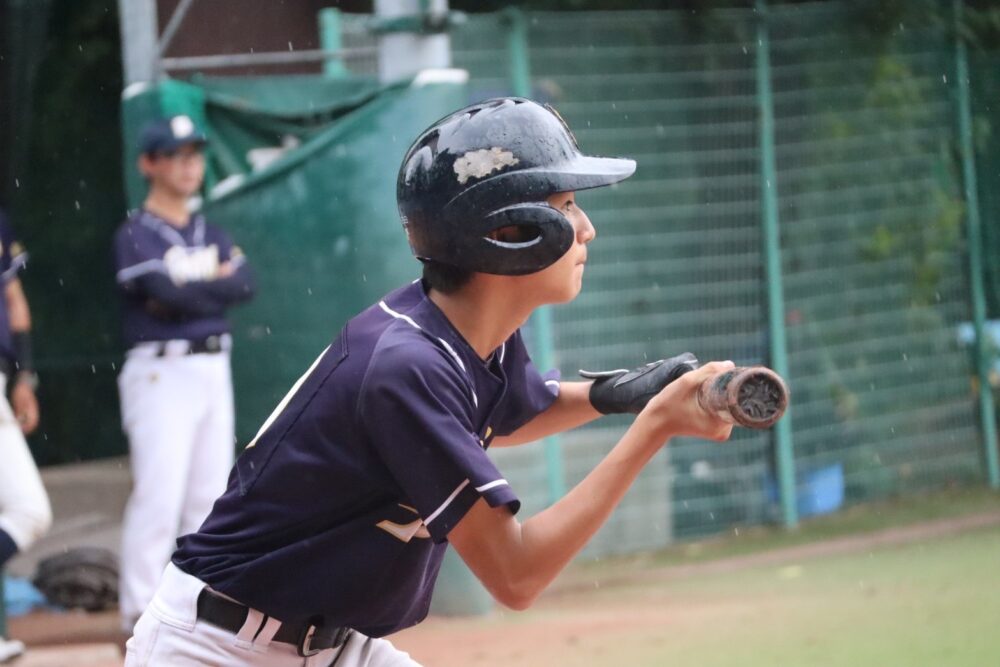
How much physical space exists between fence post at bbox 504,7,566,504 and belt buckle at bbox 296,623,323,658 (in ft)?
16.3

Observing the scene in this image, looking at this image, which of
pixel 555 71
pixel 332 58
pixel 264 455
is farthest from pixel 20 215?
pixel 264 455

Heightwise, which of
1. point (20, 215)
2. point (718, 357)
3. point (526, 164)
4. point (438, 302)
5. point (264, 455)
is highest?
point (526, 164)

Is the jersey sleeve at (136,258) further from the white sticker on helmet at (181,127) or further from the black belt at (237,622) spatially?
the black belt at (237,622)

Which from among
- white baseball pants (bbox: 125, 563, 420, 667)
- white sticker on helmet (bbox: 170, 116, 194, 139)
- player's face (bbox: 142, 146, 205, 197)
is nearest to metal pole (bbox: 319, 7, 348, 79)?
white sticker on helmet (bbox: 170, 116, 194, 139)

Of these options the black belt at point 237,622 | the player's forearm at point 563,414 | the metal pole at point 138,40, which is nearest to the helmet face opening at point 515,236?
the player's forearm at point 563,414

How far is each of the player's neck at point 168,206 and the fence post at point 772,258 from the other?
3.59 m

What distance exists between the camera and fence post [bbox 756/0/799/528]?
9.23m

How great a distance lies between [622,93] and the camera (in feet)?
28.9

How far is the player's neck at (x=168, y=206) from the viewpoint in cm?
721

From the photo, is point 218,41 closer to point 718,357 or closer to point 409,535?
point 718,357

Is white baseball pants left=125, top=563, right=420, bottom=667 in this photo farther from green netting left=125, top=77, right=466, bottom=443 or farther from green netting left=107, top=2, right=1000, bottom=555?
Result: green netting left=107, top=2, right=1000, bottom=555

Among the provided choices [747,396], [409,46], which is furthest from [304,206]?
[747,396]

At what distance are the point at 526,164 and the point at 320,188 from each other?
4.69m

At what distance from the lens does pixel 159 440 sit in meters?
6.99
